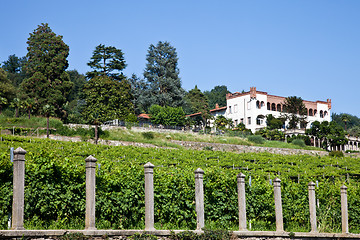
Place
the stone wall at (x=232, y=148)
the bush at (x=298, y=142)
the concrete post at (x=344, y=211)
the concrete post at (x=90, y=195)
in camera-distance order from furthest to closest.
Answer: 1. the bush at (x=298, y=142)
2. the stone wall at (x=232, y=148)
3. the concrete post at (x=344, y=211)
4. the concrete post at (x=90, y=195)

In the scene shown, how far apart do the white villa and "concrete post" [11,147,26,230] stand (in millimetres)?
64475

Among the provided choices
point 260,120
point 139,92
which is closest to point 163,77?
point 139,92

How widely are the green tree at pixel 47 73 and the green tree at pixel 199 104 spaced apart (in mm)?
26587

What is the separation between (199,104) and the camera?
80.7 m

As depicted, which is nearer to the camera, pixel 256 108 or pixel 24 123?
pixel 24 123

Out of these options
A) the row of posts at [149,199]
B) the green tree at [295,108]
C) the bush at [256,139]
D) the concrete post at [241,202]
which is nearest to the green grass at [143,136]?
the bush at [256,139]

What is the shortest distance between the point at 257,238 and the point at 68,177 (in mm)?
5085

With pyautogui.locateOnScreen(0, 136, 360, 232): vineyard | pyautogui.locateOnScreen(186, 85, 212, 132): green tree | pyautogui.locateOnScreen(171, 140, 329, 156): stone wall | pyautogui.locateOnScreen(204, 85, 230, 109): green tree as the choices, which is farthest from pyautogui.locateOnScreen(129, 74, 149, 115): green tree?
pyautogui.locateOnScreen(0, 136, 360, 232): vineyard

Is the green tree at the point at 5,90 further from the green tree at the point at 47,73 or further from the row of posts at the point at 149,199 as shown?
the row of posts at the point at 149,199

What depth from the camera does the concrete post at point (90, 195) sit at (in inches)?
373

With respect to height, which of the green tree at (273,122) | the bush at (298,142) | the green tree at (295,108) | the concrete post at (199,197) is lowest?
the concrete post at (199,197)

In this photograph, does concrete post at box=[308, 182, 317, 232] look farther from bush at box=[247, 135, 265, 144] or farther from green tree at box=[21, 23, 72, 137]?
green tree at box=[21, 23, 72, 137]

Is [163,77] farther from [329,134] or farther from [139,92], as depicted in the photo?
[329,134]

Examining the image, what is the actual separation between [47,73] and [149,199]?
161ft
